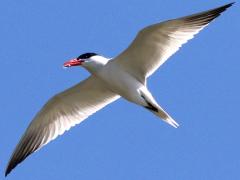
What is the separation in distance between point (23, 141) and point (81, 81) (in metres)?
1.50

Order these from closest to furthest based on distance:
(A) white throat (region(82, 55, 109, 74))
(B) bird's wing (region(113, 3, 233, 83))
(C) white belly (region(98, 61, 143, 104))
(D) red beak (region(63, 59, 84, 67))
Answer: (B) bird's wing (region(113, 3, 233, 83)), (C) white belly (region(98, 61, 143, 104)), (A) white throat (region(82, 55, 109, 74)), (D) red beak (region(63, 59, 84, 67))

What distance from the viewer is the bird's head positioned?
38.1ft

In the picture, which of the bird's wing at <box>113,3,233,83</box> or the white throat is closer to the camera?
the bird's wing at <box>113,3,233,83</box>

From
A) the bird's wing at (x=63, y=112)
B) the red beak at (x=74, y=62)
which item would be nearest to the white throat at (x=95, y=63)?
the red beak at (x=74, y=62)

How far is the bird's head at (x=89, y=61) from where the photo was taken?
38.1 feet

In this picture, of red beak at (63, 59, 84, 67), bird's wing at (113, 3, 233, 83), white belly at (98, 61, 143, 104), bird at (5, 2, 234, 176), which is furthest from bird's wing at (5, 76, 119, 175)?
bird's wing at (113, 3, 233, 83)

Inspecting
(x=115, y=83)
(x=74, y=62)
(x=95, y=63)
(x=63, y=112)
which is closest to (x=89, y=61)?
(x=95, y=63)

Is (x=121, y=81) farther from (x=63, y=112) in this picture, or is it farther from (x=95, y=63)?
(x=63, y=112)

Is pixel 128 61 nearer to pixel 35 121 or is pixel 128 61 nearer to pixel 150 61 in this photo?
pixel 150 61

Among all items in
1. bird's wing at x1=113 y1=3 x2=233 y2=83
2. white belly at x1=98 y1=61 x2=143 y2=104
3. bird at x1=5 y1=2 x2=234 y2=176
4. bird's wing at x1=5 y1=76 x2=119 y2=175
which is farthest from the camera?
bird's wing at x1=5 y1=76 x2=119 y2=175

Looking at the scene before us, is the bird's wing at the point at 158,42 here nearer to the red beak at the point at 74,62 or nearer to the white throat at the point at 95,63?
the white throat at the point at 95,63

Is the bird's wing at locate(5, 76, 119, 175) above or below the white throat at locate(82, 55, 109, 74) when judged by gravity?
below

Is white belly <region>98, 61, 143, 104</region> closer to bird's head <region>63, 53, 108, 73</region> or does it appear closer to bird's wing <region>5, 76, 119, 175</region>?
bird's head <region>63, 53, 108, 73</region>

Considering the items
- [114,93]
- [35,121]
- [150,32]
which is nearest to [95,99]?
[114,93]
